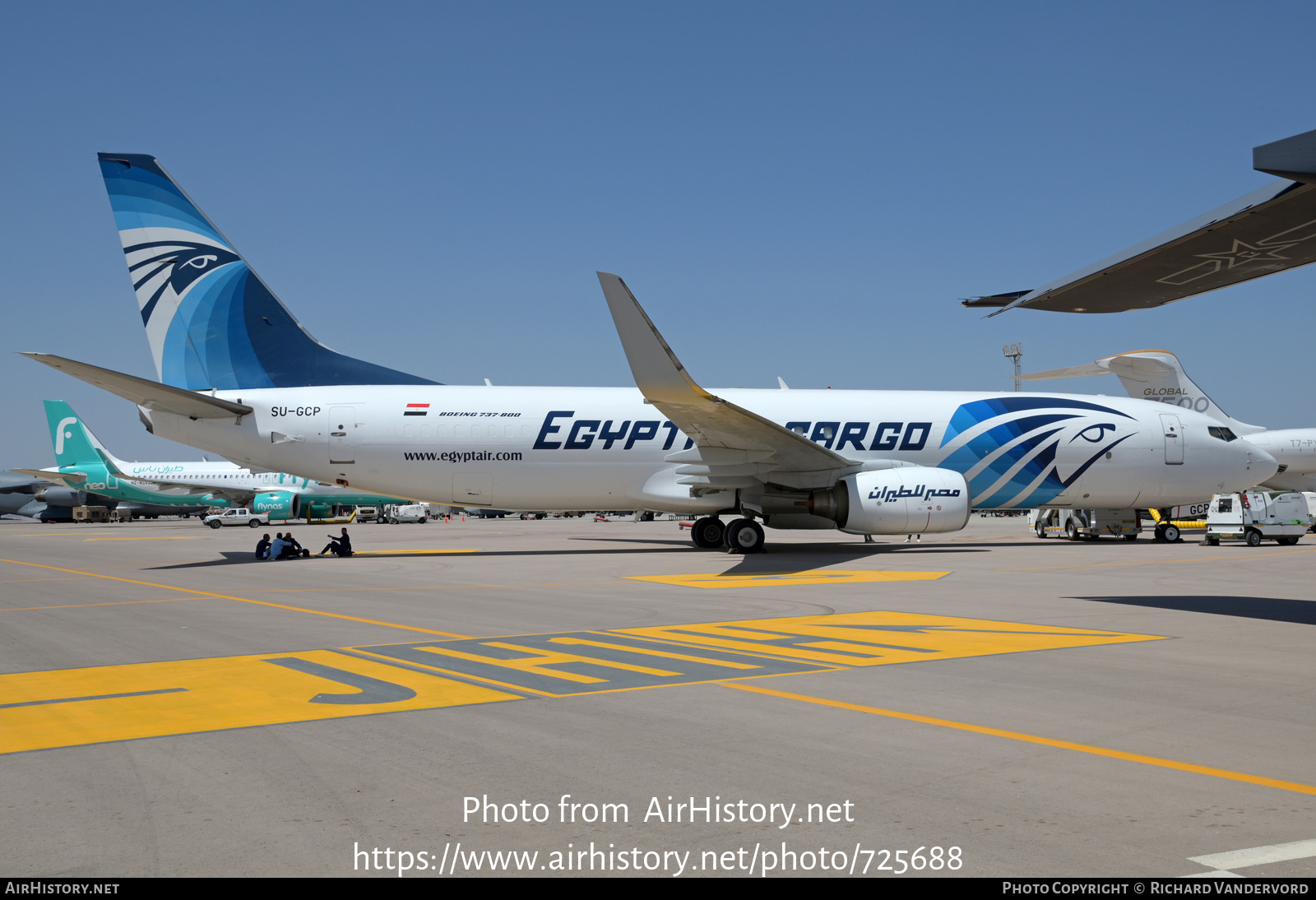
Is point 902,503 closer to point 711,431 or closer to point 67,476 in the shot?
point 711,431

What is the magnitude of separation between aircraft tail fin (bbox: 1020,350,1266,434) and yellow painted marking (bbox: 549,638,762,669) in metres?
25.9

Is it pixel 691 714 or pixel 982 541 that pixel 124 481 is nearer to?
pixel 982 541

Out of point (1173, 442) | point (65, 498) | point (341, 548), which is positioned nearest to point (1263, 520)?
point (1173, 442)

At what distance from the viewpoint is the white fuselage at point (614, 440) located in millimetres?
24656

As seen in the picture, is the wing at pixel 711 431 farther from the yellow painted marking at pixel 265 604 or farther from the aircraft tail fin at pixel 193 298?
the aircraft tail fin at pixel 193 298

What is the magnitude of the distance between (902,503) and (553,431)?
906cm

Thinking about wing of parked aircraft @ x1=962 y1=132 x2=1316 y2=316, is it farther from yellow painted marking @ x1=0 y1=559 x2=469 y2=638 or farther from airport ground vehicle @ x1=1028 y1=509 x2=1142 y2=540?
airport ground vehicle @ x1=1028 y1=509 x2=1142 y2=540

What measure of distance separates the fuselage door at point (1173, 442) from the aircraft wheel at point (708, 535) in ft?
41.0

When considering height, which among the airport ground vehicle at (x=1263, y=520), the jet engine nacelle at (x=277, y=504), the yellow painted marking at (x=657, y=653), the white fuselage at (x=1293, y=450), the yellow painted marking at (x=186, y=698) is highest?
the jet engine nacelle at (x=277, y=504)

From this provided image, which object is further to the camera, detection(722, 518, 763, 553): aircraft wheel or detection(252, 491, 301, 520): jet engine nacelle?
detection(252, 491, 301, 520): jet engine nacelle

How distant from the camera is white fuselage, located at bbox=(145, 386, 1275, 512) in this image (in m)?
24.7

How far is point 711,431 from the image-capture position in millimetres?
21922

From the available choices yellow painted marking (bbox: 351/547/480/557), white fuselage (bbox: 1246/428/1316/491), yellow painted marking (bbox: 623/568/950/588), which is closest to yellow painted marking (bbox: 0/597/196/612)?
yellow painted marking (bbox: 623/568/950/588)

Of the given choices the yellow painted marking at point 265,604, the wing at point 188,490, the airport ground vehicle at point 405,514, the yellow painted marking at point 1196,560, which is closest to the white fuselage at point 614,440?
the yellow painted marking at point 1196,560
